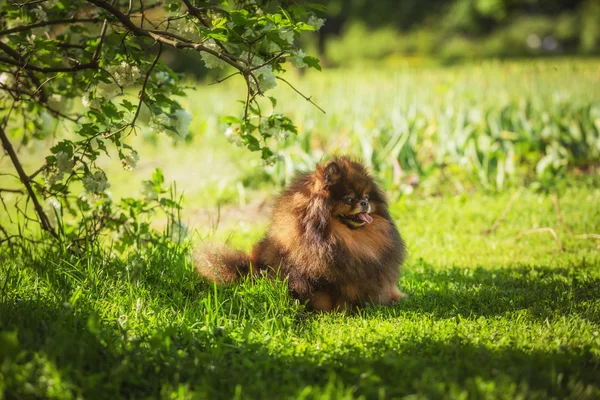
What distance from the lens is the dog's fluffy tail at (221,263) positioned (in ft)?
12.5

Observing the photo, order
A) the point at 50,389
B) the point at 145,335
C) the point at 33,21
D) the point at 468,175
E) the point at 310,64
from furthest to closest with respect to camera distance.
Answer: the point at 468,175 → the point at 33,21 → the point at 310,64 → the point at 145,335 → the point at 50,389

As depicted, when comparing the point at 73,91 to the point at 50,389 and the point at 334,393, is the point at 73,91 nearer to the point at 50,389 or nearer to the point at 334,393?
the point at 50,389

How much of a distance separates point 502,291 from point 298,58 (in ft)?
6.76

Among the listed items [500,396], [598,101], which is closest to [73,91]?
[500,396]

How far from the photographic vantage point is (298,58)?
3.40m

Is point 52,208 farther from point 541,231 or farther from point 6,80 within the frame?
point 541,231

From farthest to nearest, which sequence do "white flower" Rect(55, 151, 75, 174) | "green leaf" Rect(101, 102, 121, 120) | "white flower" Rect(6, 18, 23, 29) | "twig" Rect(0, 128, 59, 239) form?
"white flower" Rect(6, 18, 23, 29)
"twig" Rect(0, 128, 59, 239)
"white flower" Rect(55, 151, 75, 174)
"green leaf" Rect(101, 102, 121, 120)

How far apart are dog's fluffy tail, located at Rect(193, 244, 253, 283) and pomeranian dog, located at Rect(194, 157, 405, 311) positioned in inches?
0.4

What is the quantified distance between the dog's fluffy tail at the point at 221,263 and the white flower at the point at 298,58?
1271 millimetres

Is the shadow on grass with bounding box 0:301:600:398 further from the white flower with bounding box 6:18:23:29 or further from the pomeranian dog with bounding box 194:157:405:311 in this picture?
the white flower with bounding box 6:18:23:29

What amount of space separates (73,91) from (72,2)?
2.14ft

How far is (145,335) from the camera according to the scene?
306 cm

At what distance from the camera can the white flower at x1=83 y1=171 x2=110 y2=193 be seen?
3.81 metres

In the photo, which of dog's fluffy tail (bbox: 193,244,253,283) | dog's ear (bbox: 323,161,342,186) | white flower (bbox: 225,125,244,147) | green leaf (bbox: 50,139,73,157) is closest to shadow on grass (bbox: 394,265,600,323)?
dog's ear (bbox: 323,161,342,186)
